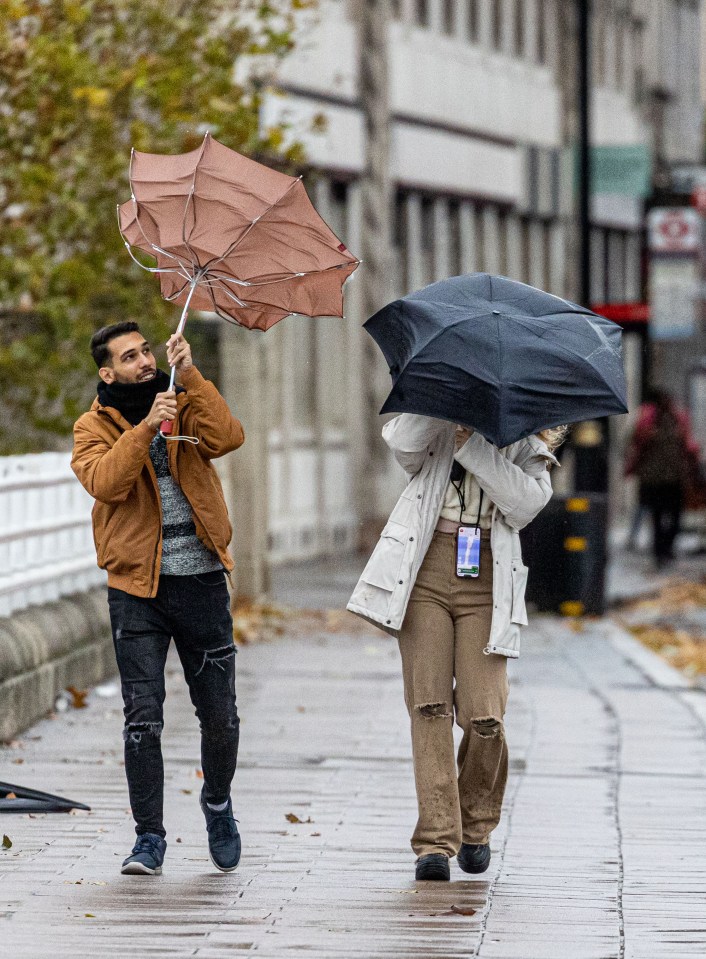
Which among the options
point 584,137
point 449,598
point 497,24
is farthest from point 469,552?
point 497,24

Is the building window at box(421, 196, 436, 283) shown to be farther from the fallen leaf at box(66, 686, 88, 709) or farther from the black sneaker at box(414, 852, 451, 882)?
the black sneaker at box(414, 852, 451, 882)

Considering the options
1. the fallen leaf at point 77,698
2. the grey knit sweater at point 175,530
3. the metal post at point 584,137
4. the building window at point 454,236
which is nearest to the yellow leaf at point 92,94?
the fallen leaf at point 77,698

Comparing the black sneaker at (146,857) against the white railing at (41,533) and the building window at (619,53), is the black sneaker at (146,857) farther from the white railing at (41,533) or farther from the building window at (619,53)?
the building window at (619,53)

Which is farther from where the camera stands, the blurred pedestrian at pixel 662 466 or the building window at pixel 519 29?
the building window at pixel 519 29

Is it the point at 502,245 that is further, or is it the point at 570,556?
the point at 502,245

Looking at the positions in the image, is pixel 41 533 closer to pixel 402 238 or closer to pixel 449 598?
pixel 449 598

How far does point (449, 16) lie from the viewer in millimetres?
27000

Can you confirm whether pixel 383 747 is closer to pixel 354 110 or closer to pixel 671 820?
pixel 671 820

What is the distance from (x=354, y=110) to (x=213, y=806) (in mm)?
16912

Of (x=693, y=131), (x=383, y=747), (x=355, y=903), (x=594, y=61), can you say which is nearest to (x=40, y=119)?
(x=383, y=747)

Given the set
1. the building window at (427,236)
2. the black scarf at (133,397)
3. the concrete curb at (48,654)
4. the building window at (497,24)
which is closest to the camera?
the black scarf at (133,397)

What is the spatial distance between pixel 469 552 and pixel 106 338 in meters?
1.34

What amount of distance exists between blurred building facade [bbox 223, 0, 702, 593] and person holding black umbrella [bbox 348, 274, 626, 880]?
8574 millimetres

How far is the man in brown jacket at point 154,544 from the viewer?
657 cm
